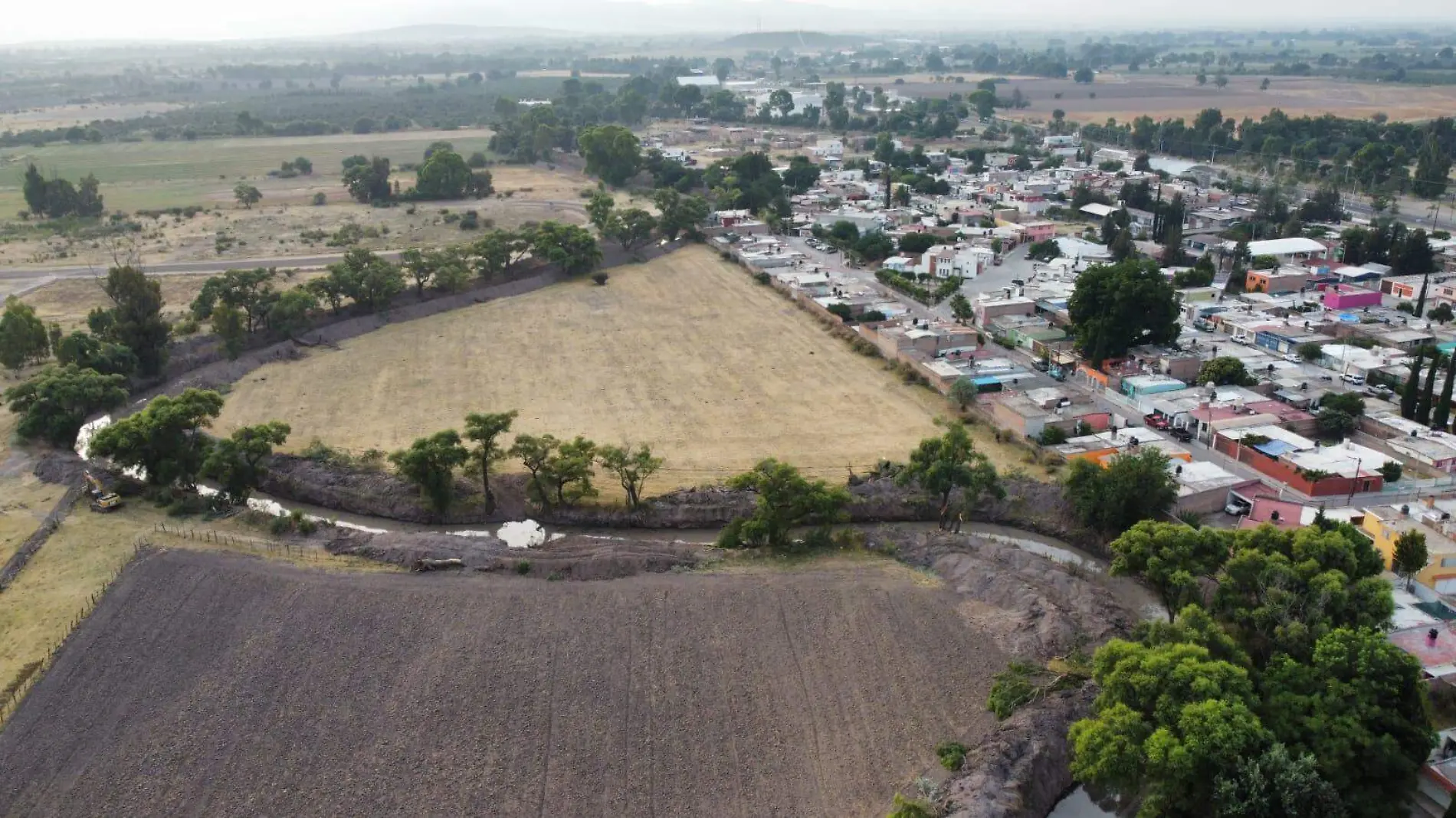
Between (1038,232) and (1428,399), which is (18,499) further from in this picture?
(1038,232)

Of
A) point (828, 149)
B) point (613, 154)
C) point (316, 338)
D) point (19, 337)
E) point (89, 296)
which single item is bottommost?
point (316, 338)

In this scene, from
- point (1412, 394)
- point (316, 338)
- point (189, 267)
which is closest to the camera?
point (1412, 394)

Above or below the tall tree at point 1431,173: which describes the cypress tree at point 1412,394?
below

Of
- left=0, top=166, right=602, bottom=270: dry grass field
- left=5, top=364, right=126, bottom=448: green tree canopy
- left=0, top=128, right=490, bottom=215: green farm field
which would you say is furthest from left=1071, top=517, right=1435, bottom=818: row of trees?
left=0, top=128, right=490, bottom=215: green farm field

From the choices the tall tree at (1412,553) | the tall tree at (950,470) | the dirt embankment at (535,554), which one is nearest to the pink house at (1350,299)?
the tall tree at (1412,553)

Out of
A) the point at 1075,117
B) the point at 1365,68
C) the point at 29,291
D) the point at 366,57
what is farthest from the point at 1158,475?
the point at 366,57

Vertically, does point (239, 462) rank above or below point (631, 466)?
above

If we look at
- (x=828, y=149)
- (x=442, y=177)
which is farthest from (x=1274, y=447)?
(x=828, y=149)

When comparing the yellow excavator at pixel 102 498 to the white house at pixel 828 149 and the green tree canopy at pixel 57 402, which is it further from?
the white house at pixel 828 149
